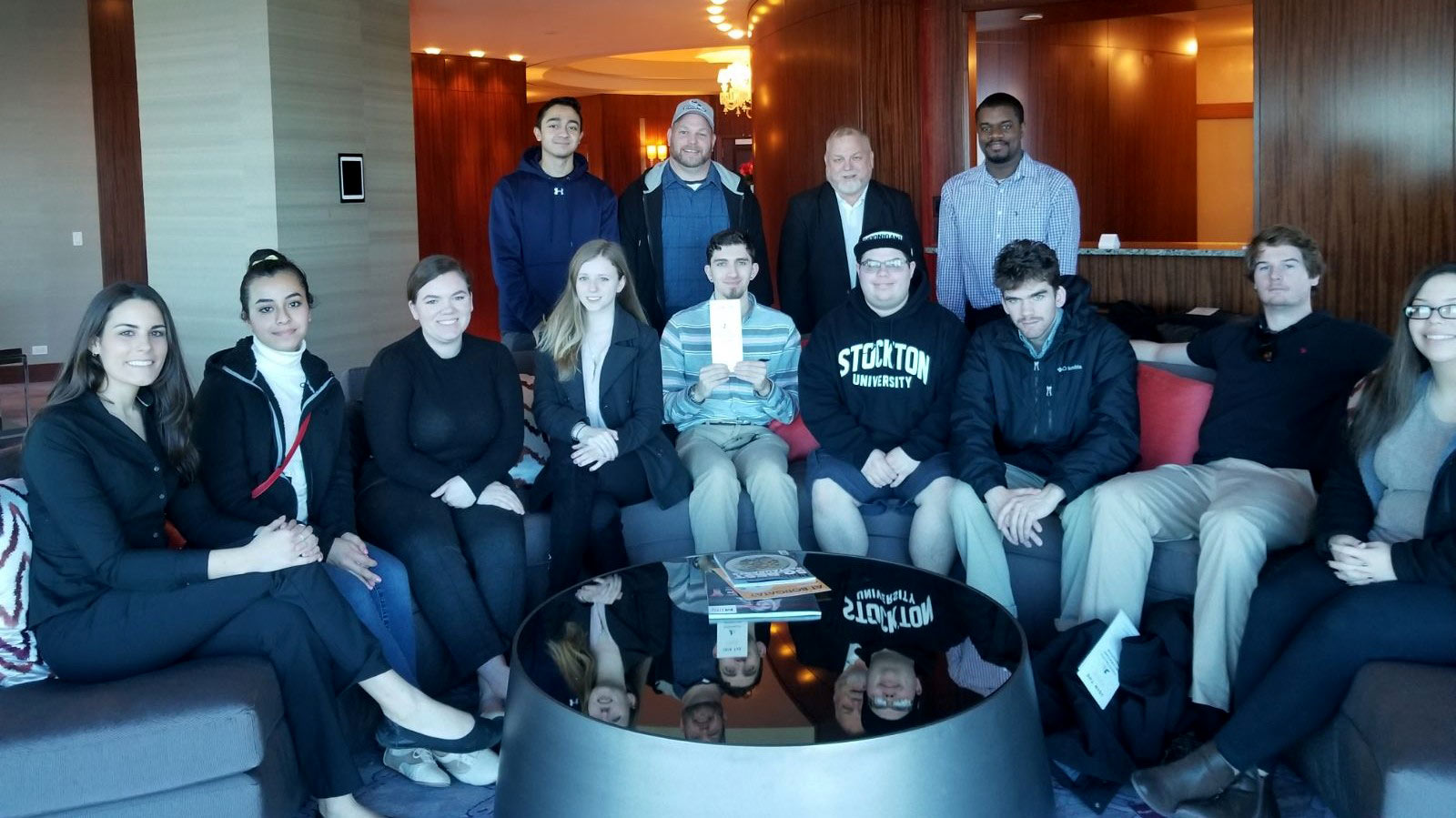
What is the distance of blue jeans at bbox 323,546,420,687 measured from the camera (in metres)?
2.99

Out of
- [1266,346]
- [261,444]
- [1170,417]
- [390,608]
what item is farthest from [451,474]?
[1266,346]

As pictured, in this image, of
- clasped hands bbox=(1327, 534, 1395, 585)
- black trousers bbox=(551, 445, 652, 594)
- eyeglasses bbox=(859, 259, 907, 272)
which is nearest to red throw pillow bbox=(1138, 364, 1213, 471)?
eyeglasses bbox=(859, 259, 907, 272)

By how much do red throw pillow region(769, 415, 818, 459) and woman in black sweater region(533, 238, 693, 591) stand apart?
52 cm

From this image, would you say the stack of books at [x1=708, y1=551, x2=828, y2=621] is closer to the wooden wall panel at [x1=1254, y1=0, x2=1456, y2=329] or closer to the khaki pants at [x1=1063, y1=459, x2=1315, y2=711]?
the khaki pants at [x1=1063, y1=459, x2=1315, y2=711]

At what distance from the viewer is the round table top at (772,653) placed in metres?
1.99

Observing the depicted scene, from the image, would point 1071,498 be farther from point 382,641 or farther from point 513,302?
point 513,302

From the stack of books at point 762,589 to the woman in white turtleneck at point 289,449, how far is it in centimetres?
75

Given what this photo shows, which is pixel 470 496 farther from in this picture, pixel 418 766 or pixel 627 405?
pixel 418 766

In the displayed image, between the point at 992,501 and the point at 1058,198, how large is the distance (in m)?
1.51

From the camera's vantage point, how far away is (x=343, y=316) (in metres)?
6.50

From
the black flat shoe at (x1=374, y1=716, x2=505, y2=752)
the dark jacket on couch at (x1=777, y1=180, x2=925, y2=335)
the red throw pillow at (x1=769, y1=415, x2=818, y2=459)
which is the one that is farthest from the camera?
the dark jacket on couch at (x1=777, y1=180, x2=925, y2=335)

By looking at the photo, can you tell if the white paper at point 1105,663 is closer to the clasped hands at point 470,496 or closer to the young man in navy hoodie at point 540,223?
the clasped hands at point 470,496

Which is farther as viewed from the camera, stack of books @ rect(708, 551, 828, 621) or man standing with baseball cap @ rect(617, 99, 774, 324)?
man standing with baseball cap @ rect(617, 99, 774, 324)

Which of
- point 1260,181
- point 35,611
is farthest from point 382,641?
point 1260,181
